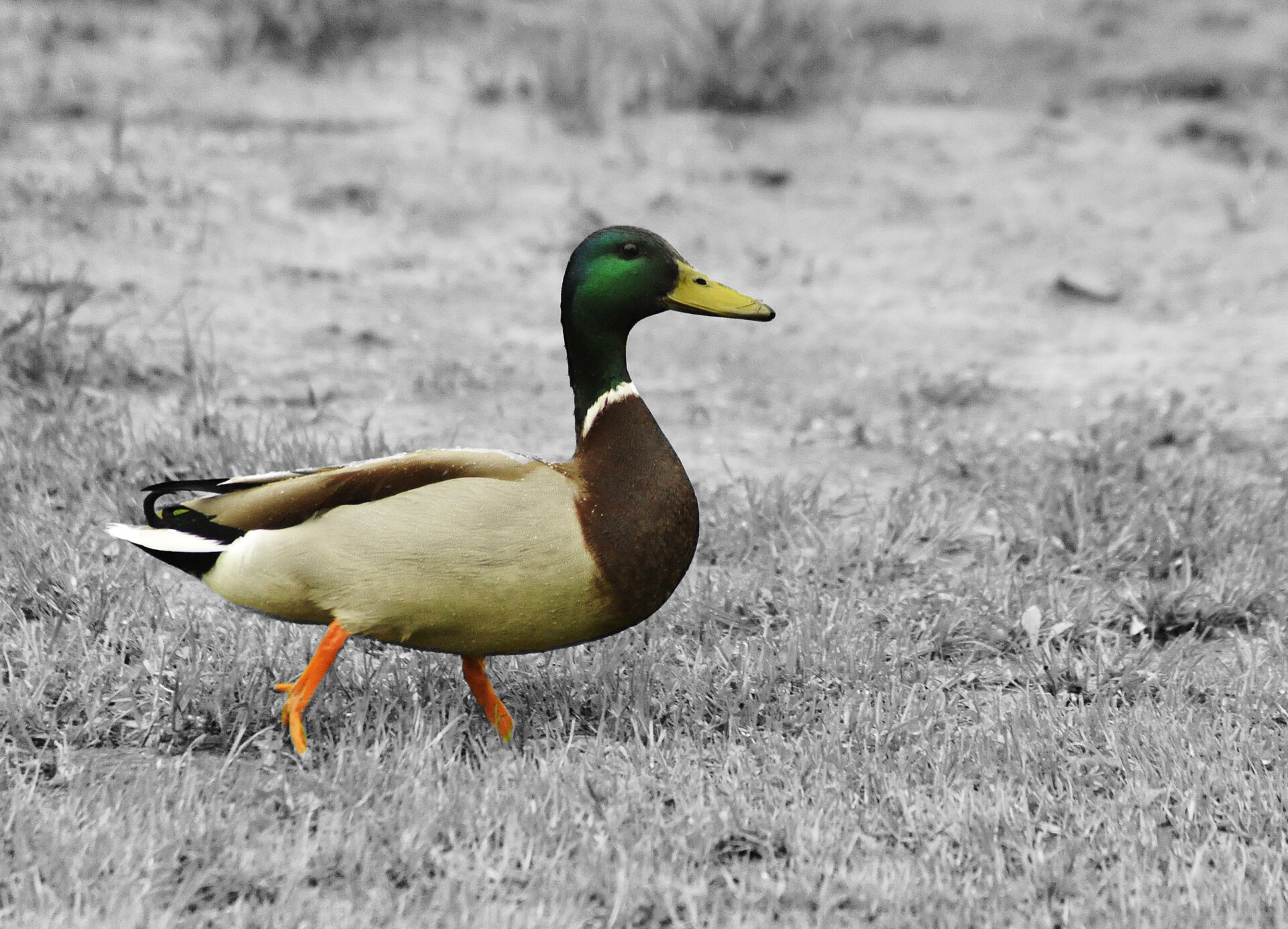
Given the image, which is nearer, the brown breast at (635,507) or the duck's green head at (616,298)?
the brown breast at (635,507)

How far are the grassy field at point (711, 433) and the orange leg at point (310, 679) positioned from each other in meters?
0.08

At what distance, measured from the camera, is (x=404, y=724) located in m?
3.52

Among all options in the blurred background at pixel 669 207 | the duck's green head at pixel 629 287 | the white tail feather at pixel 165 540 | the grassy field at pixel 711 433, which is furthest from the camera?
the blurred background at pixel 669 207

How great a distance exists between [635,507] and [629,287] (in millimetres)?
543

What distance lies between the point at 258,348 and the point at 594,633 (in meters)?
3.38

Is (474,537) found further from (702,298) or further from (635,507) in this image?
(702,298)

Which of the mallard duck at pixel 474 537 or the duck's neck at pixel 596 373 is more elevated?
the duck's neck at pixel 596 373

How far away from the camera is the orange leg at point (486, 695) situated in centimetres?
353

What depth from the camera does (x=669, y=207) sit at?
7.98 m

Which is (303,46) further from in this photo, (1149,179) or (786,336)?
(1149,179)

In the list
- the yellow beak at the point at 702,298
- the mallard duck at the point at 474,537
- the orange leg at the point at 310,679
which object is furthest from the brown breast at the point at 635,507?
the orange leg at the point at 310,679

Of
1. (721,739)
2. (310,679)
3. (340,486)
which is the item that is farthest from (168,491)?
(721,739)

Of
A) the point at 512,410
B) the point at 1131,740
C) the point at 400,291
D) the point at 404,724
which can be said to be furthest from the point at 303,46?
the point at 1131,740

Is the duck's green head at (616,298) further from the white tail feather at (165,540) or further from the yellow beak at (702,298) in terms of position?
the white tail feather at (165,540)
